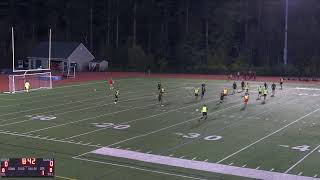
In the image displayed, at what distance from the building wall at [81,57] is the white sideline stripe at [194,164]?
4984 centimetres

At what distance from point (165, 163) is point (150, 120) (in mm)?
9855

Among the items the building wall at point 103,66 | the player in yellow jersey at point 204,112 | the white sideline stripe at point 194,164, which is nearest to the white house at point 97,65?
the building wall at point 103,66

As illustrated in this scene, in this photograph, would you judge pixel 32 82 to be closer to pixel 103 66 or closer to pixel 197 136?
pixel 103 66

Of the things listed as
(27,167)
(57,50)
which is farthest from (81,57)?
(27,167)

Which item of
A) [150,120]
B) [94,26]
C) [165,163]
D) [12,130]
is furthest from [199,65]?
[165,163]

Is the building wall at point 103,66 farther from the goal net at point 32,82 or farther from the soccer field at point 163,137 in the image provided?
the soccer field at point 163,137

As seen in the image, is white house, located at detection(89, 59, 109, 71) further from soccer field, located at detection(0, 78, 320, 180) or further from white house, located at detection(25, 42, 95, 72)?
soccer field, located at detection(0, 78, 320, 180)

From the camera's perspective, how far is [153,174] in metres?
16.7

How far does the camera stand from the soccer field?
56.9 ft

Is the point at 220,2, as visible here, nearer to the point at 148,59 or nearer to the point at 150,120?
the point at 148,59

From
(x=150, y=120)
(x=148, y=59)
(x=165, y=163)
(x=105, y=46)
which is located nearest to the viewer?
(x=165, y=163)

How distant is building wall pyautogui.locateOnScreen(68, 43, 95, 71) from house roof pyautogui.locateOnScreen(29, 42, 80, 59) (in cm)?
65

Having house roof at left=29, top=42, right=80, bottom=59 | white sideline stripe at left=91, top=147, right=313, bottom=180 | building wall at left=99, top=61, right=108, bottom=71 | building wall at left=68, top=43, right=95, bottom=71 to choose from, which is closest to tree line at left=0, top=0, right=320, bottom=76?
building wall at left=99, top=61, right=108, bottom=71

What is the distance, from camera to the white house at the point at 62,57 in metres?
68.2
